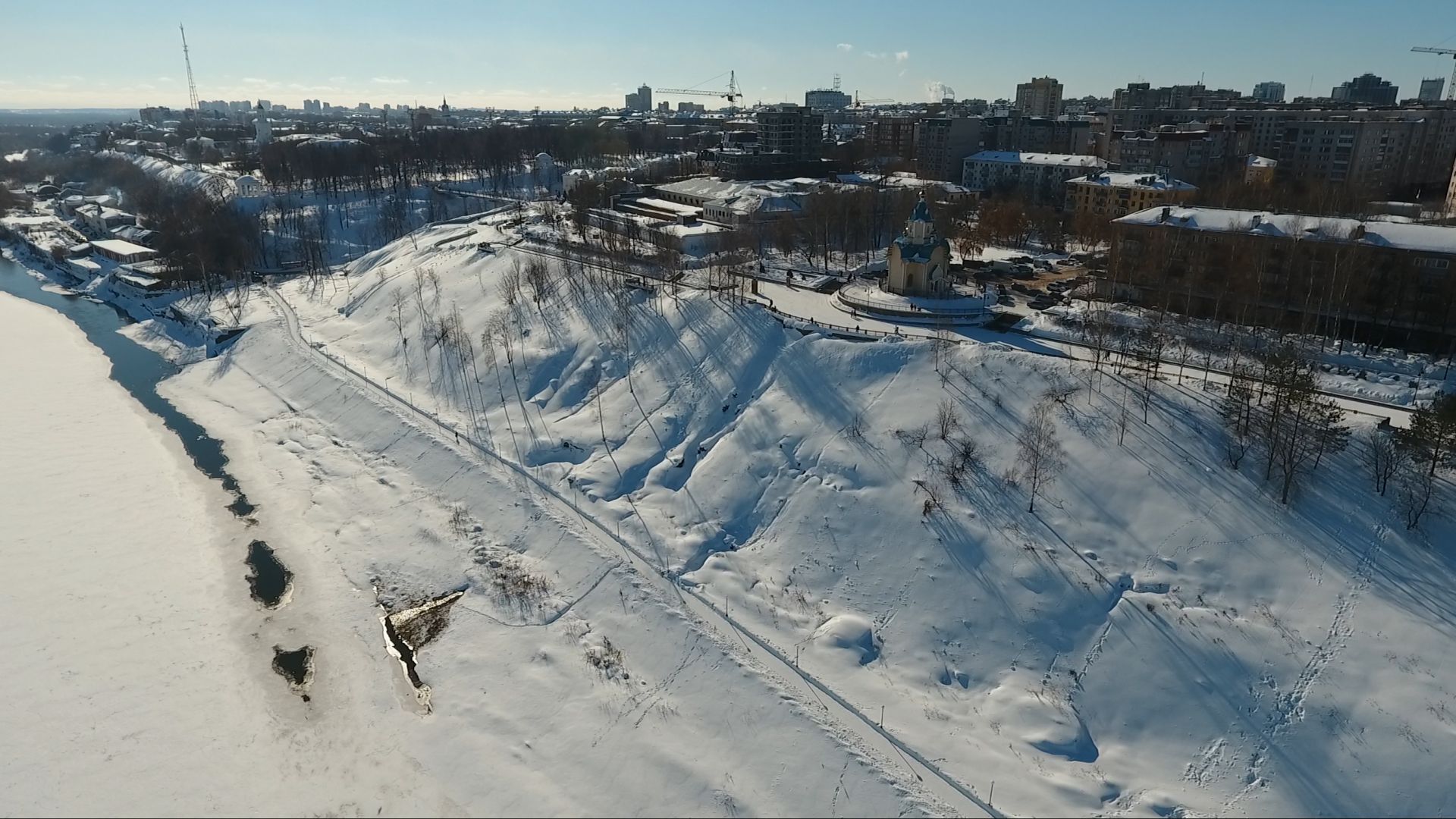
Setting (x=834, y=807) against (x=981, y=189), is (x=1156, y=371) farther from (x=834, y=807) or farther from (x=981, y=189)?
(x=981, y=189)

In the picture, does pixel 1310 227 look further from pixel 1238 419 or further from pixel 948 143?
pixel 948 143

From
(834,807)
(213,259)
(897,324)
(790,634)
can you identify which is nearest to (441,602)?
(790,634)

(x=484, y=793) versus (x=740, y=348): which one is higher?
(x=740, y=348)

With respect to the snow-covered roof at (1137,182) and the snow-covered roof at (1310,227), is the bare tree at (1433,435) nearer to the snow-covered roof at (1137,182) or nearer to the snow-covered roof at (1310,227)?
the snow-covered roof at (1310,227)

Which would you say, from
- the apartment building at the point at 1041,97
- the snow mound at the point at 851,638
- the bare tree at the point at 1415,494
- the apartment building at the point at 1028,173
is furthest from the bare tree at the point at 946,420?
the apartment building at the point at 1041,97

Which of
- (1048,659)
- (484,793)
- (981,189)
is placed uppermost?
(981,189)
